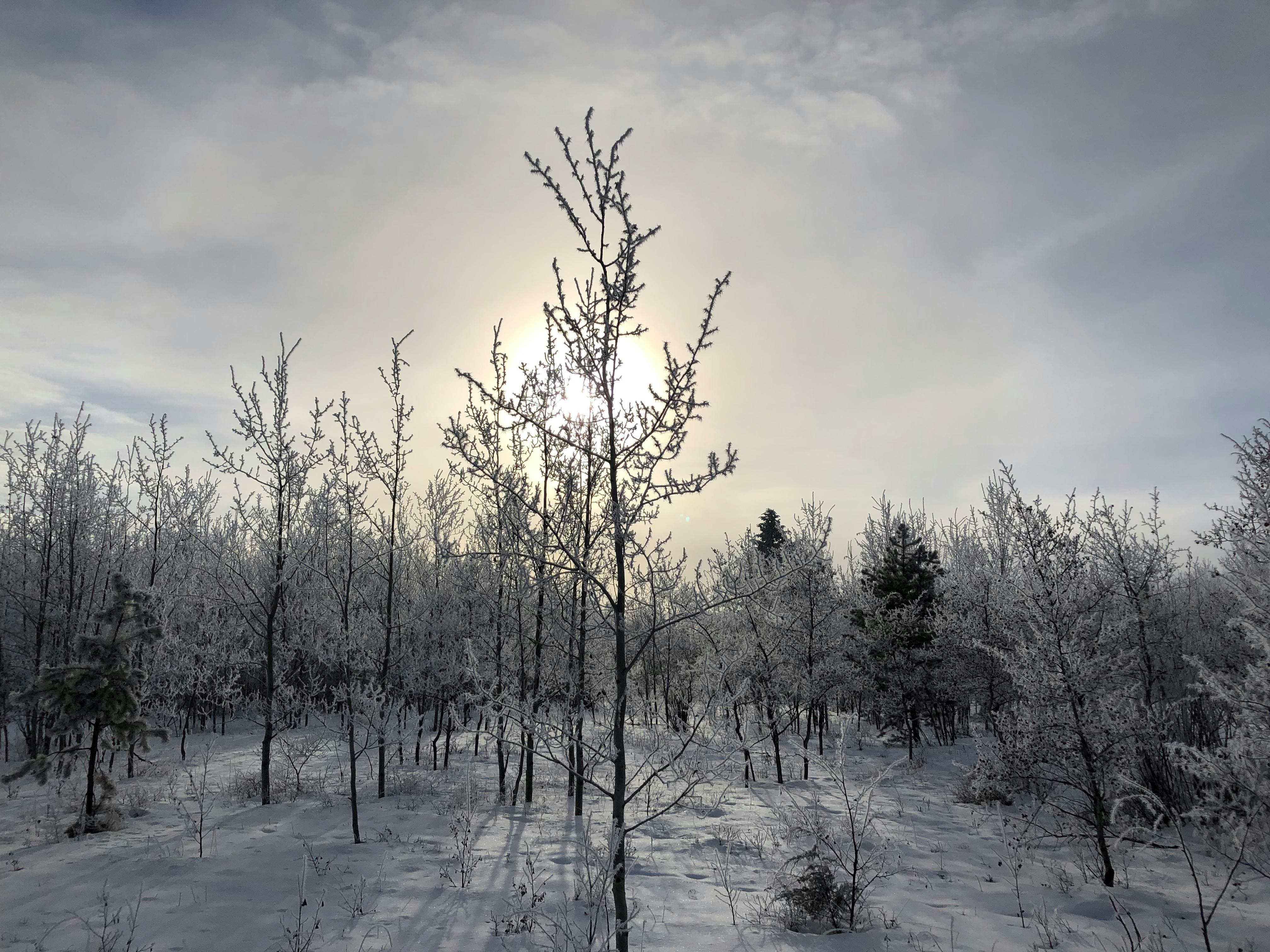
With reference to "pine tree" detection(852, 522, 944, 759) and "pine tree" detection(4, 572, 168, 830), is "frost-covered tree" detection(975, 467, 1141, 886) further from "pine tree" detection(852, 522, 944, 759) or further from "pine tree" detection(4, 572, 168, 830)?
"pine tree" detection(4, 572, 168, 830)

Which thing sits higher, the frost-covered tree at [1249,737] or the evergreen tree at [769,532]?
the evergreen tree at [769,532]

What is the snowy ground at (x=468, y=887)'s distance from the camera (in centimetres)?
662

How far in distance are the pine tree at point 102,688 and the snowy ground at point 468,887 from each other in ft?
3.42

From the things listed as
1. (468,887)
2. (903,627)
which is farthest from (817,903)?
(903,627)

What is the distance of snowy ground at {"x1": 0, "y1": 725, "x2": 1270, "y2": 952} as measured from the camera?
21.7ft

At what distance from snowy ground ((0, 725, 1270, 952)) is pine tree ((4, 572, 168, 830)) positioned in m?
1.04

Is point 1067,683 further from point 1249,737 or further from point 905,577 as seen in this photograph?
point 905,577

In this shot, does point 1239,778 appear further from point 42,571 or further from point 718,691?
point 42,571

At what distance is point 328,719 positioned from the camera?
1061 inches

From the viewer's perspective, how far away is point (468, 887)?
8.03m

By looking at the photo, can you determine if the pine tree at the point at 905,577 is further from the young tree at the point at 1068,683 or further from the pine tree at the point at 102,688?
the pine tree at the point at 102,688

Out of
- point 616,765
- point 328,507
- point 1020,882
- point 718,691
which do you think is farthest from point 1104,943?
point 328,507

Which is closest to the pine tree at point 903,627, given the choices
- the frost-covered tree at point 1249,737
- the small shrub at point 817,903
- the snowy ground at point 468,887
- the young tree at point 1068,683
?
the snowy ground at point 468,887

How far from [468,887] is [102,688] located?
700 cm
